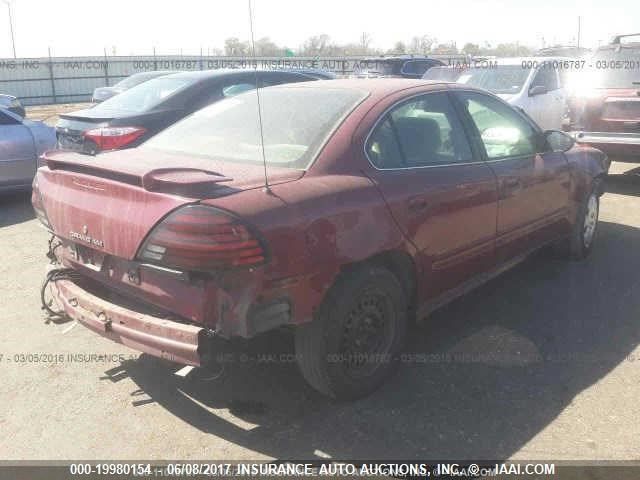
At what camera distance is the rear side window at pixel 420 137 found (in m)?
3.27

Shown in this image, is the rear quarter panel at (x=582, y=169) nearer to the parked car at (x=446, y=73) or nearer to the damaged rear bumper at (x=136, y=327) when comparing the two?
the damaged rear bumper at (x=136, y=327)

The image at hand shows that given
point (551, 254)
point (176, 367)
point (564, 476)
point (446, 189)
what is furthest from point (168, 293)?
point (551, 254)

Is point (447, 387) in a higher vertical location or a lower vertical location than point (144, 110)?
lower

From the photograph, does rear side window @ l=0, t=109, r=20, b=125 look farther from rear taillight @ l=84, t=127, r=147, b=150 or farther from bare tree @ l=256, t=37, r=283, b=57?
bare tree @ l=256, t=37, r=283, b=57

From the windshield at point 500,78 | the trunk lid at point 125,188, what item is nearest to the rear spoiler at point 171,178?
the trunk lid at point 125,188

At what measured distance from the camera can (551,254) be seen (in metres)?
5.32

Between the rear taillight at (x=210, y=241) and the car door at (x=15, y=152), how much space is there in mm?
6213

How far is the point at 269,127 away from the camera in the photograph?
11.2 ft

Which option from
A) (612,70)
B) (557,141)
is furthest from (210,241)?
(612,70)

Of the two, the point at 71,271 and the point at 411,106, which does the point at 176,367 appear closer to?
the point at 71,271

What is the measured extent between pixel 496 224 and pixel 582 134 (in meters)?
5.25

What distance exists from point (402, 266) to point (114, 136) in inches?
178

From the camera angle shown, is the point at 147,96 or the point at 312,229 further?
the point at 147,96

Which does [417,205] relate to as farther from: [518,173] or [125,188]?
[125,188]
